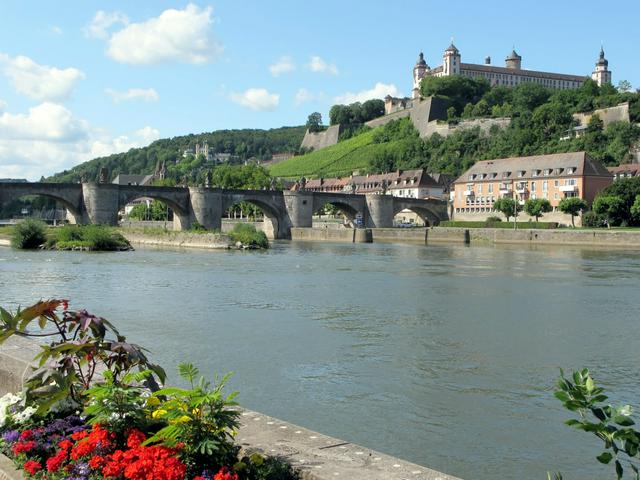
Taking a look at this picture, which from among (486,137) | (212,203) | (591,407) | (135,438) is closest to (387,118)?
(486,137)

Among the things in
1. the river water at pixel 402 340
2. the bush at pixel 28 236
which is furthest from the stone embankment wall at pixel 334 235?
the river water at pixel 402 340

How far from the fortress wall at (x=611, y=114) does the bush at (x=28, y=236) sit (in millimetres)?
72079

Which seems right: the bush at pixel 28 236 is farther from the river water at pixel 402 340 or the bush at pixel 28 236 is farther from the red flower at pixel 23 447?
the red flower at pixel 23 447

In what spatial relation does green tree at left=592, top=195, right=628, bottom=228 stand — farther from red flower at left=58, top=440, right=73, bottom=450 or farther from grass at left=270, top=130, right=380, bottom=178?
red flower at left=58, top=440, right=73, bottom=450

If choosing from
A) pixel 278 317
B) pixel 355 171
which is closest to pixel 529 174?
pixel 355 171

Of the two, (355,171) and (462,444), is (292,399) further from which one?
(355,171)

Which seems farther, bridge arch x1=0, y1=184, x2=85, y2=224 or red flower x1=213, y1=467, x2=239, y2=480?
bridge arch x1=0, y1=184, x2=85, y2=224

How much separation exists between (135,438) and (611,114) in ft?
328

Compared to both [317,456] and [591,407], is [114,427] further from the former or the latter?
[591,407]

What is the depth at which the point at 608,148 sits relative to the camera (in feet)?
286

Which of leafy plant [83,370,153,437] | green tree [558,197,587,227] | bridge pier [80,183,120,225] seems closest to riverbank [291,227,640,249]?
green tree [558,197,587,227]

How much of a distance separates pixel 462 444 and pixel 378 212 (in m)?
69.3

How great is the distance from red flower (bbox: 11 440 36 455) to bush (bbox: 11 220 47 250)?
45.8 meters

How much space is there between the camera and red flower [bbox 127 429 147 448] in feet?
14.8
